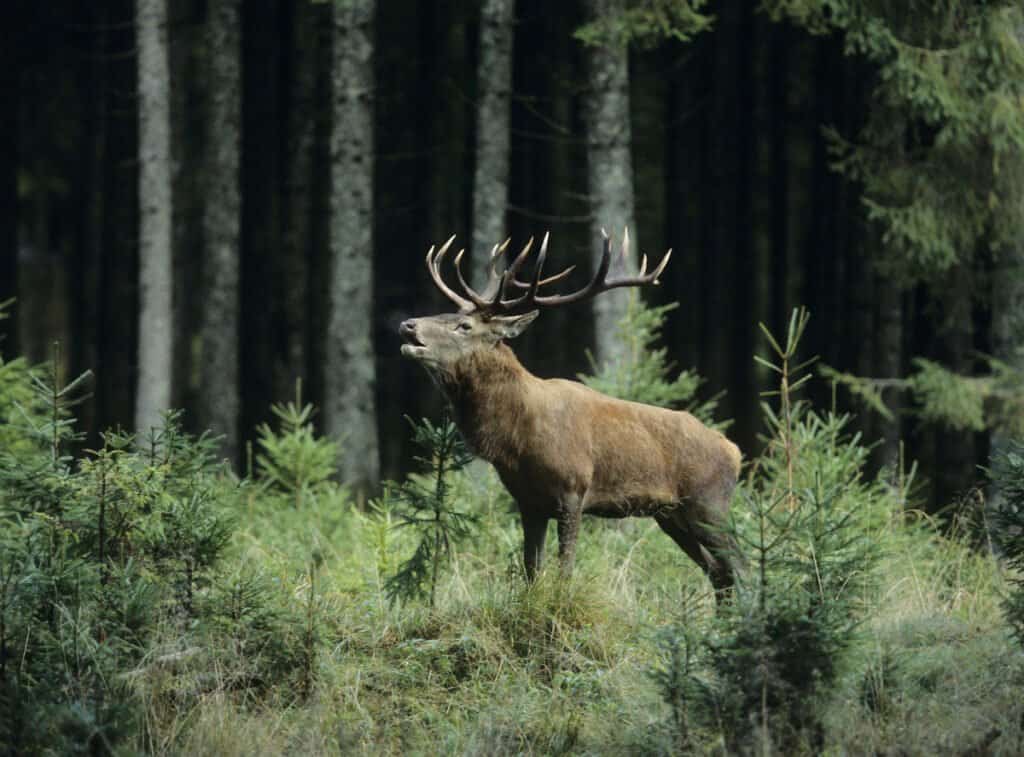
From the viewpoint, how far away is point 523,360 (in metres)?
24.9

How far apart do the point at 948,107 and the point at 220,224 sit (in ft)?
29.2

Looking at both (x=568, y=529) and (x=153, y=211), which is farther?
(x=153, y=211)

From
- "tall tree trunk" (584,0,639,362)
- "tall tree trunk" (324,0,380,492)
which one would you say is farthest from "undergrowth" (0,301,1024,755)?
"tall tree trunk" (324,0,380,492)

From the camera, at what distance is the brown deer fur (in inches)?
335

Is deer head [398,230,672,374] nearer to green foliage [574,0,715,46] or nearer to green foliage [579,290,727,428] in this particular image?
green foliage [579,290,727,428]

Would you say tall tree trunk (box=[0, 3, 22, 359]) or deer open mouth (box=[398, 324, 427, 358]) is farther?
tall tree trunk (box=[0, 3, 22, 359])

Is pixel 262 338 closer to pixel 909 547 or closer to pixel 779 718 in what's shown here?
pixel 909 547

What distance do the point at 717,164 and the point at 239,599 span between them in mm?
17904

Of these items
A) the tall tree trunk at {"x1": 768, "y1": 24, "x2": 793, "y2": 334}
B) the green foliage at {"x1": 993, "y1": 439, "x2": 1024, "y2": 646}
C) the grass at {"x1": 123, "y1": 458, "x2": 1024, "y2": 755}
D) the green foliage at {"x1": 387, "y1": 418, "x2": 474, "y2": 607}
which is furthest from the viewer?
the tall tree trunk at {"x1": 768, "y1": 24, "x2": 793, "y2": 334}

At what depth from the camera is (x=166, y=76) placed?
16406 mm

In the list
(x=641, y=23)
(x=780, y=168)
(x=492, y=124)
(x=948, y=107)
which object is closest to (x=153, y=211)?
(x=492, y=124)

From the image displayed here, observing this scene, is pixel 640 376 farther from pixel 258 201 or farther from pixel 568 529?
pixel 258 201

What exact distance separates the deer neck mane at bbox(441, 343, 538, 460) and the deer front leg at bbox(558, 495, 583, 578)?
40 centimetres

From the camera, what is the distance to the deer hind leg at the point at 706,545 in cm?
890
